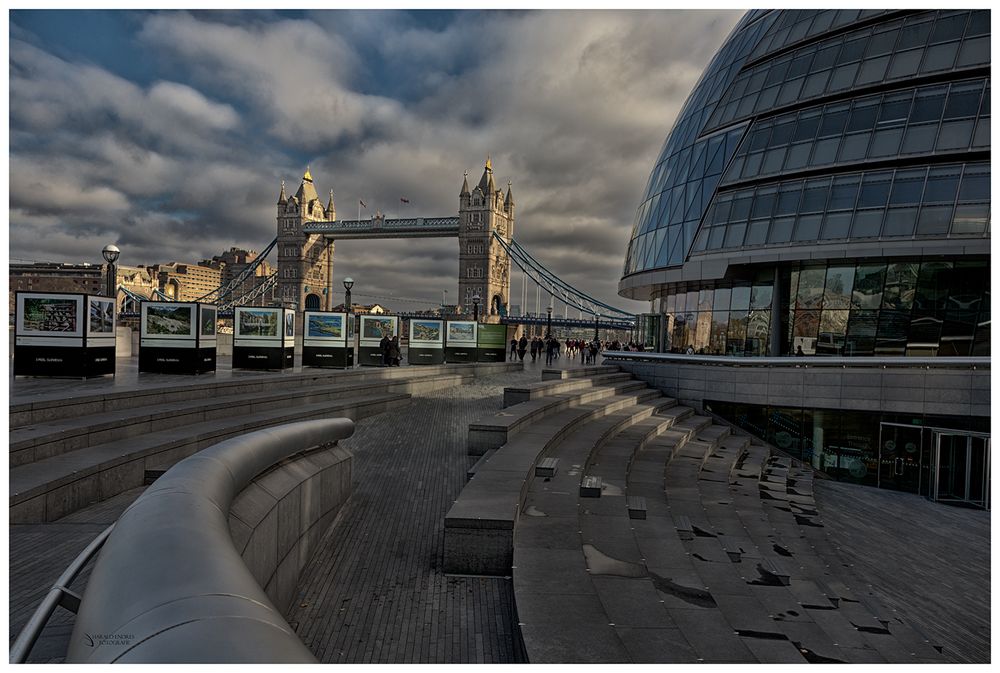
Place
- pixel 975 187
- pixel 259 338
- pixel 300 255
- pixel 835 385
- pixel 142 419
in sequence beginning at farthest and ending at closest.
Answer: pixel 300 255, pixel 975 187, pixel 835 385, pixel 259 338, pixel 142 419

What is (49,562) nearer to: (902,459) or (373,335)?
(373,335)

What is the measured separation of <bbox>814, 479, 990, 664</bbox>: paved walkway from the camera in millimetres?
8633

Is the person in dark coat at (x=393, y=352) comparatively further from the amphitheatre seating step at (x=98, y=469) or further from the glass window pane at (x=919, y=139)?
the glass window pane at (x=919, y=139)

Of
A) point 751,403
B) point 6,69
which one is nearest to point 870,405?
point 751,403

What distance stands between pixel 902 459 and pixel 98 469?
22.3m

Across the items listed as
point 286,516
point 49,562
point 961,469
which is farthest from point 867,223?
point 49,562

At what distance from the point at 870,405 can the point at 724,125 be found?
54.0 ft

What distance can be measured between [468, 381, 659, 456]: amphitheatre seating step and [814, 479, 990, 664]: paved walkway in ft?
20.8

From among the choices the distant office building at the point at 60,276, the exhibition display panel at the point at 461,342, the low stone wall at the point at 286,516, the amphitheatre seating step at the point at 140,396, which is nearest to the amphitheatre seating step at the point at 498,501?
the low stone wall at the point at 286,516

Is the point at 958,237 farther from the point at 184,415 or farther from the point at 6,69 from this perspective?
the point at 6,69

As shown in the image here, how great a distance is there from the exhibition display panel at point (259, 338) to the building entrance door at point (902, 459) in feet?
66.2

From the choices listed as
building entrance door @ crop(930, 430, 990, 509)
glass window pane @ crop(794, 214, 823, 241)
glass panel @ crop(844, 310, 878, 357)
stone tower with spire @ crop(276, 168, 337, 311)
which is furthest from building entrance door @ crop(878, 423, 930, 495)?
stone tower with spire @ crop(276, 168, 337, 311)

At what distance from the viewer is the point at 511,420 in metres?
12.3

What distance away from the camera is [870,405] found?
67.5ft
